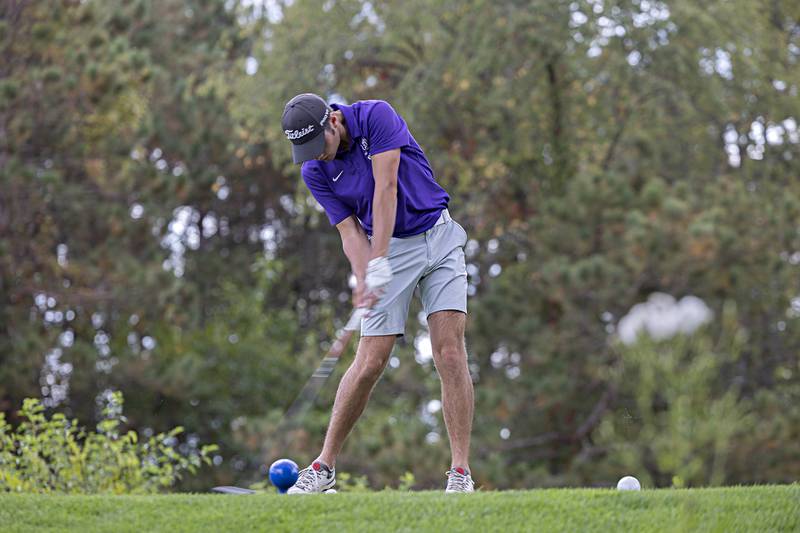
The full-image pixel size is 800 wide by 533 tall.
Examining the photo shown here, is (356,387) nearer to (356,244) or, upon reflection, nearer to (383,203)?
(356,244)

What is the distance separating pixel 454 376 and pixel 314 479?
768 mm

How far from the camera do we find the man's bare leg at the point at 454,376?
5570 mm

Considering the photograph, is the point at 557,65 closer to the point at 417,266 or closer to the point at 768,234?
the point at 768,234

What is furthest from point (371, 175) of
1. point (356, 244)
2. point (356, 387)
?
point (356, 387)

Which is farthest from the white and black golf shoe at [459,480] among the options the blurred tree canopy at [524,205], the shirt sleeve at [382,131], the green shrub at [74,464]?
the blurred tree canopy at [524,205]

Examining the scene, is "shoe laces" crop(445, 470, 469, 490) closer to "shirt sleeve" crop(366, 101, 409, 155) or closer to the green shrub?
"shirt sleeve" crop(366, 101, 409, 155)

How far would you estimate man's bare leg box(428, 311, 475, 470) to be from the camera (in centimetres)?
557

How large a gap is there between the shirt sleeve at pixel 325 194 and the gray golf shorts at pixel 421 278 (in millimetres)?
285

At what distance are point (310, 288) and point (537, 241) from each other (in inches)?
333

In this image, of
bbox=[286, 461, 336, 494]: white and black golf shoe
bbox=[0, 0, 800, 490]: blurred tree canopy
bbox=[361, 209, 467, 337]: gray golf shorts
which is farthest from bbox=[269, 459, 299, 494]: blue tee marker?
bbox=[0, 0, 800, 490]: blurred tree canopy

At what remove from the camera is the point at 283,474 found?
5652 mm

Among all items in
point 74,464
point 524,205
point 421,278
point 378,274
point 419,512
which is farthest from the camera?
point 524,205

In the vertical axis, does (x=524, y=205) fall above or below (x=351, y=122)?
below

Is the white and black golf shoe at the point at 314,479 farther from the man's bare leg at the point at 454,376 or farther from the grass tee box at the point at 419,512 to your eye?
the man's bare leg at the point at 454,376
